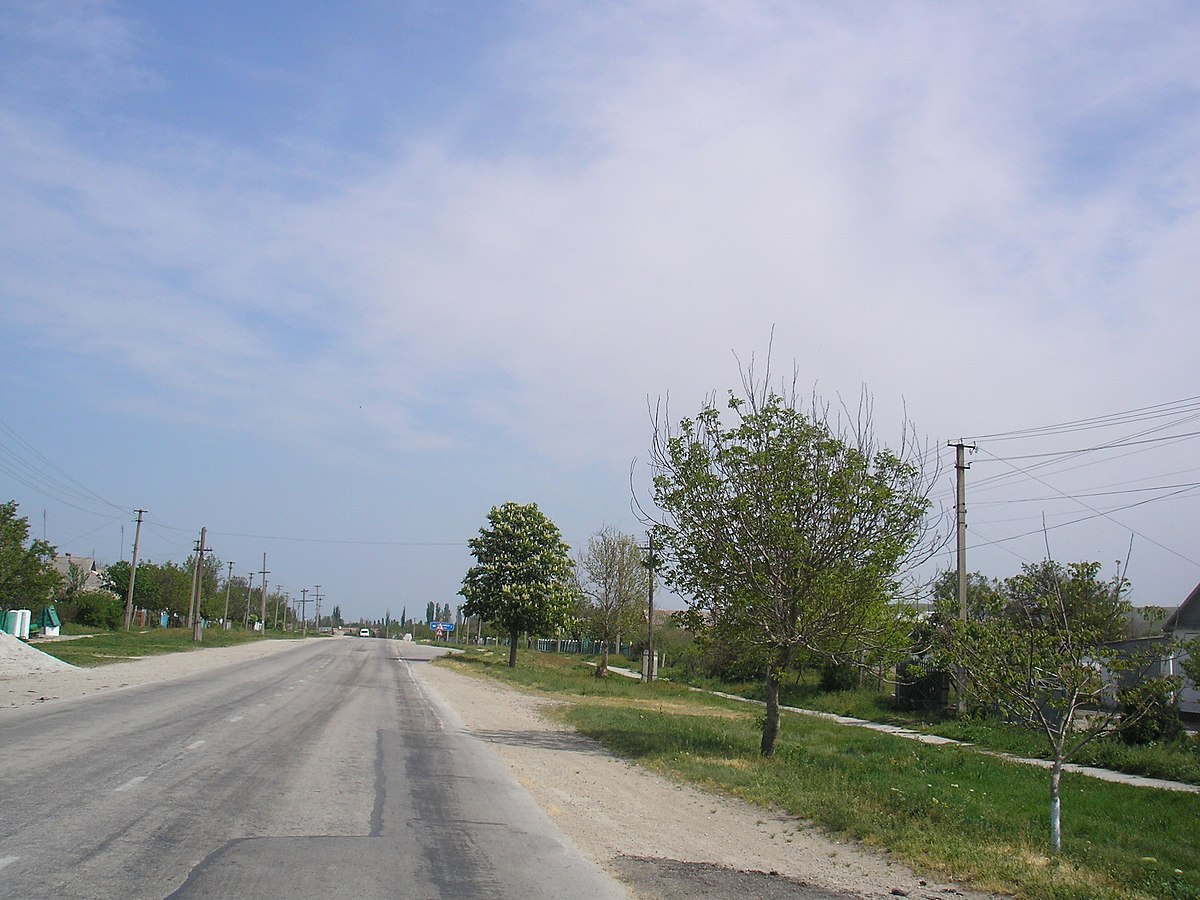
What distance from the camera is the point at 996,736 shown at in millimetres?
24016

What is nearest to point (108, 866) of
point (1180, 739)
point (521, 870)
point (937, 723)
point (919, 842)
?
point (521, 870)

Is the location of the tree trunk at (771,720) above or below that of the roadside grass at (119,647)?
above

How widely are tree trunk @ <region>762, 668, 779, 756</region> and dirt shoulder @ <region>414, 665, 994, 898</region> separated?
2547 millimetres

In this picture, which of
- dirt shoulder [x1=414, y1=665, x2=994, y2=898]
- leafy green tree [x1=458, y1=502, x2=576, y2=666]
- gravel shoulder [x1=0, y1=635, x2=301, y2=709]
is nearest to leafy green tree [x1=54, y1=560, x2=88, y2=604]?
leafy green tree [x1=458, y1=502, x2=576, y2=666]

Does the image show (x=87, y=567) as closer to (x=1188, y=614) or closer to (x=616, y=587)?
(x=616, y=587)

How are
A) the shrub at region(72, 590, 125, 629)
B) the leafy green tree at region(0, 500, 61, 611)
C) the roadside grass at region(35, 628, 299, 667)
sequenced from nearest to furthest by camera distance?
1. the roadside grass at region(35, 628, 299, 667)
2. the leafy green tree at region(0, 500, 61, 611)
3. the shrub at region(72, 590, 125, 629)

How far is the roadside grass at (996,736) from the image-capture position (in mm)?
17750

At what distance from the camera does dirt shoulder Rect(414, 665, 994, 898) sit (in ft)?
26.6

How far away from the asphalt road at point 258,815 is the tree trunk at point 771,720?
4.87 m

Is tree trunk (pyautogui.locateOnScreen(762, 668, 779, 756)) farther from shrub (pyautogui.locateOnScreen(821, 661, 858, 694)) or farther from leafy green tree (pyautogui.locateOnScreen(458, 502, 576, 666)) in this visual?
leafy green tree (pyautogui.locateOnScreen(458, 502, 576, 666))

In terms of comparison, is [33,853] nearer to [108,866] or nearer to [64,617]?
[108,866]

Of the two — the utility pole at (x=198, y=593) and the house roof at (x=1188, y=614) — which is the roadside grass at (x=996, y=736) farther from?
the utility pole at (x=198, y=593)

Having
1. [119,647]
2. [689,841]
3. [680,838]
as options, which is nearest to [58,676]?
[119,647]

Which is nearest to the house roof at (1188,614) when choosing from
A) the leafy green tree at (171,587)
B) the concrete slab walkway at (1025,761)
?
the concrete slab walkway at (1025,761)
